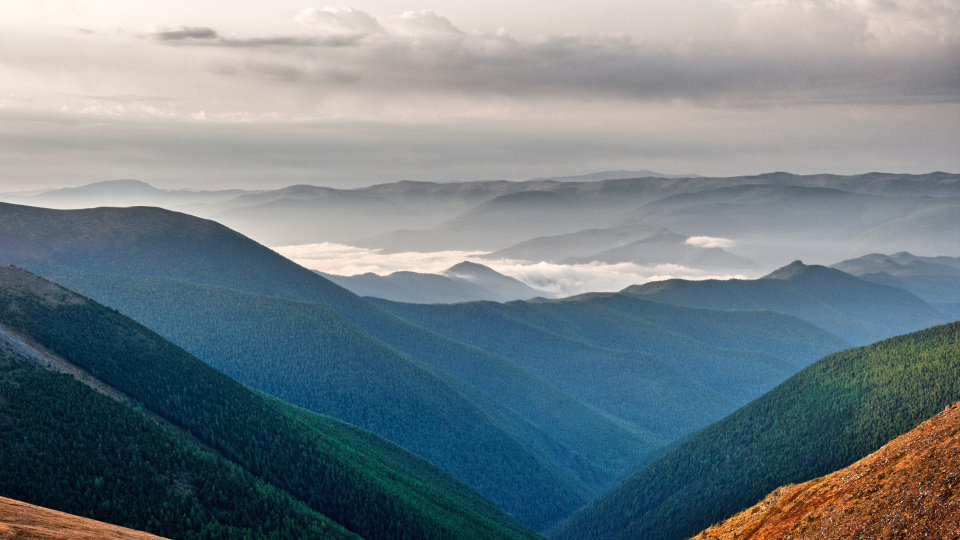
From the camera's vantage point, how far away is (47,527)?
8744cm

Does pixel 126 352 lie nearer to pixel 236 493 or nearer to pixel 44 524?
pixel 236 493

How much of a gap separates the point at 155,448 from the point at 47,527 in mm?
59463

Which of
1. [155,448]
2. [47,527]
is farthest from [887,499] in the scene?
[155,448]

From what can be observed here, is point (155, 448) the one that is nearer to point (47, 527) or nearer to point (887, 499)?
point (47, 527)

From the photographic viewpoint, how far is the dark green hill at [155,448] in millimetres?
129750

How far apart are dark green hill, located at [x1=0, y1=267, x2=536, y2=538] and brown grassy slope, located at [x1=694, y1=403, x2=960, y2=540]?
3250 inches

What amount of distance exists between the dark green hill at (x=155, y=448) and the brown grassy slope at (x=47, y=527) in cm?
2547

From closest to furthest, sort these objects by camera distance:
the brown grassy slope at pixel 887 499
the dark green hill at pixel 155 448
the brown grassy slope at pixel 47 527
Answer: the brown grassy slope at pixel 47 527 → the brown grassy slope at pixel 887 499 → the dark green hill at pixel 155 448

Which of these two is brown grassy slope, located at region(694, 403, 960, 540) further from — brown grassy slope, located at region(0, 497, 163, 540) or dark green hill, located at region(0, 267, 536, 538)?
→ dark green hill, located at region(0, 267, 536, 538)

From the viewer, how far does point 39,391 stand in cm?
14075

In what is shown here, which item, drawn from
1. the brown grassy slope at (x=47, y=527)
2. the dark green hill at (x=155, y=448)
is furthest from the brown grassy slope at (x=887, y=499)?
the dark green hill at (x=155, y=448)

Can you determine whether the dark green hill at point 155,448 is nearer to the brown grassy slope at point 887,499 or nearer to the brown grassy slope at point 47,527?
the brown grassy slope at point 47,527

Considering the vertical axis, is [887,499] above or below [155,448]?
above

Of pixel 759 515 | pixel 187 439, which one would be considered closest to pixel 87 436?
pixel 187 439
